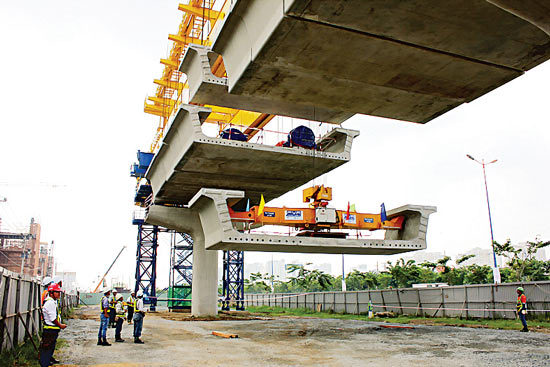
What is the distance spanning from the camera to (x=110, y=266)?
107438 millimetres

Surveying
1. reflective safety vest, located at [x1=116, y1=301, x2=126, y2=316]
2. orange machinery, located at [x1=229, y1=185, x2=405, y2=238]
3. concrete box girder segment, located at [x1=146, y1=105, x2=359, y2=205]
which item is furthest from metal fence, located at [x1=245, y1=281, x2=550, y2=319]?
reflective safety vest, located at [x1=116, y1=301, x2=126, y2=316]

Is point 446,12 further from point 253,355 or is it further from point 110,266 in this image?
point 110,266

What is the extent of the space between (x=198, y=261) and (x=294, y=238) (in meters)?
12.5

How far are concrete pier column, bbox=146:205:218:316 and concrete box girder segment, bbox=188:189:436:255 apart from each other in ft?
30.5

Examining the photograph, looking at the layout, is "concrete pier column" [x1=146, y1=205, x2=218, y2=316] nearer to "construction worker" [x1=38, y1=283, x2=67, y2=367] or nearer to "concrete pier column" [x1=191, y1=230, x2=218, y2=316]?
"concrete pier column" [x1=191, y1=230, x2=218, y2=316]

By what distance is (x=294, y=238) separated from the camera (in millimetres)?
19625

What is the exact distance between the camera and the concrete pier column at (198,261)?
2975 cm

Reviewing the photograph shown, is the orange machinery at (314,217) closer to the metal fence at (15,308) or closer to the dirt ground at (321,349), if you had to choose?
the dirt ground at (321,349)

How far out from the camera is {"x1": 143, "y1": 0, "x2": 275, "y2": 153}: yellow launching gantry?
966 inches

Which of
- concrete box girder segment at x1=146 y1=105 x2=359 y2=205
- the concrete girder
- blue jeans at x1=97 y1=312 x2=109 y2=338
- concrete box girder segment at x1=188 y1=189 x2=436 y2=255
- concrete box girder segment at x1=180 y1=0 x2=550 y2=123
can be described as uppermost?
concrete box girder segment at x1=146 y1=105 x2=359 y2=205

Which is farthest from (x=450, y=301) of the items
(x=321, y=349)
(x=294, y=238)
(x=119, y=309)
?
(x=119, y=309)

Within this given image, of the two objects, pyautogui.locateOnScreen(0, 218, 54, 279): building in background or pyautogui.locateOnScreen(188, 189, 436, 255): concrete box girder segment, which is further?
pyautogui.locateOnScreen(0, 218, 54, 279): building in background

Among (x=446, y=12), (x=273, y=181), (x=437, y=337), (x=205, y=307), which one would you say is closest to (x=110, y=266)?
(x=205, y=307)

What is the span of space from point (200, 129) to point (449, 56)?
39.9 ft
